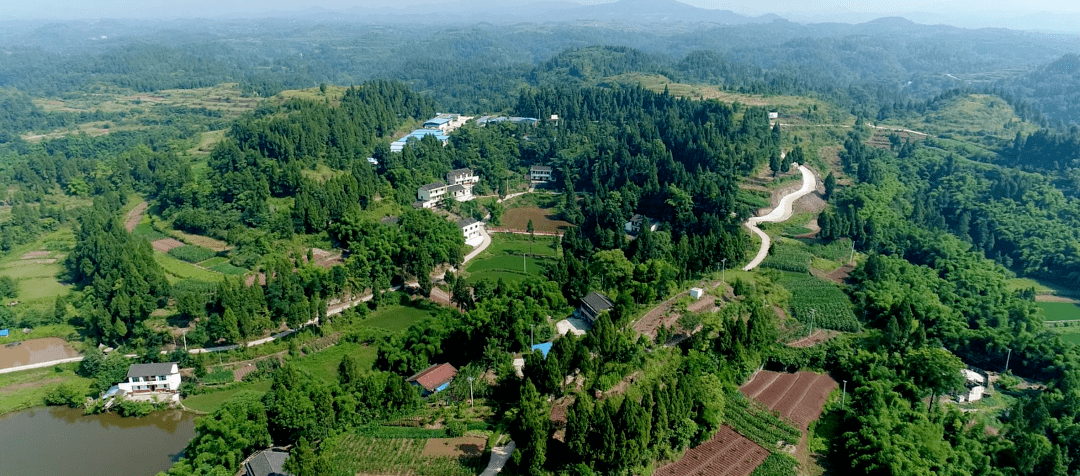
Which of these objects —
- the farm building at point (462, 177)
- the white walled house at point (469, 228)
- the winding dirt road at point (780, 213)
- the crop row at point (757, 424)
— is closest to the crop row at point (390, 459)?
the crop row at point (757, 424)

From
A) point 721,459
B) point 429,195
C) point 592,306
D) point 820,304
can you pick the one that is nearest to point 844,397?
point 721,459

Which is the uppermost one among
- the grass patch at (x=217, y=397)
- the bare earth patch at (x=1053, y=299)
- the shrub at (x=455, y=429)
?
the shrub at (x=455, y=429)

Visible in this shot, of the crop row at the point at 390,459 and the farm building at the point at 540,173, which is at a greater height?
the farm building at the point at 540,173

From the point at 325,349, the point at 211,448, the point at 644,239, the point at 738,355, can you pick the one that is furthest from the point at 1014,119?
the point at 211,448

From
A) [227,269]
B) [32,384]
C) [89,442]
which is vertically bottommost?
[89,442]

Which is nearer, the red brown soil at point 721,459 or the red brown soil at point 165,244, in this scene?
the red brown soil at point 721,459

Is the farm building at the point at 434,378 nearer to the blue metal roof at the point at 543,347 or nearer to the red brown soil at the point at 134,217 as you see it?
the blue metal roof at the point at 543,347

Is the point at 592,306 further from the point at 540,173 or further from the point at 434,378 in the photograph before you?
the point at 540,173
